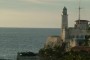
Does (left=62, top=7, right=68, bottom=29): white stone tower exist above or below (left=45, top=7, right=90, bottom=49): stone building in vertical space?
above

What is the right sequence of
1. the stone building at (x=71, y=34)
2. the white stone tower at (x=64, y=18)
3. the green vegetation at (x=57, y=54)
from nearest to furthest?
the green vegetation at (x=57, y=54) → the stone building at (x=71, y=34) → the white stone tower at (x=64, y=18)

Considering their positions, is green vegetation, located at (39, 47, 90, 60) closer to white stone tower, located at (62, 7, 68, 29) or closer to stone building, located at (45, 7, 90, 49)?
stone building, located at (45, 7, 90, 49)

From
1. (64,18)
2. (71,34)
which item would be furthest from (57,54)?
(64,18)

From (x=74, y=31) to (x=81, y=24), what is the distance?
21.8 feet

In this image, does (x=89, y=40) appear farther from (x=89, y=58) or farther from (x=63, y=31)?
(x=89, y=58)

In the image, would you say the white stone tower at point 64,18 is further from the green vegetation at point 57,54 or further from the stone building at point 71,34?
the green vegetation at point 57,54

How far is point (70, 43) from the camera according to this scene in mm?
98438

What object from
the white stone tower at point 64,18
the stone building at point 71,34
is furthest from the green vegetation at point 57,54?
the white stone tower at point 64,18

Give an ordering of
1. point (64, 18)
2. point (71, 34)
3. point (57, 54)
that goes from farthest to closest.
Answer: point (64, 18), point (71, 34), point (57, 54)

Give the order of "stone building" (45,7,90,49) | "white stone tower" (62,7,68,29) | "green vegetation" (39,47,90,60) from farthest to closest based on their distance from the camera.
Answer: "white stone tower" (62,7,68,29)
"stone building" (45,7,90,49)
"green vegetation" (39,47,90,60)

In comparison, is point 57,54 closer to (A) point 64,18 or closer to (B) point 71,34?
(B) point 71,34

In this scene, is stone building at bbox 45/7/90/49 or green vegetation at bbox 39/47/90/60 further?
stone building at bbox 45/7/90/49

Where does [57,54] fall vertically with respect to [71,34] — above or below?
below

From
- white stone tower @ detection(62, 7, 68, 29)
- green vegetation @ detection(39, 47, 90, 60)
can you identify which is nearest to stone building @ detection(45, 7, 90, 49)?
white stone tower @ detection(62, 7, 68, 29)
